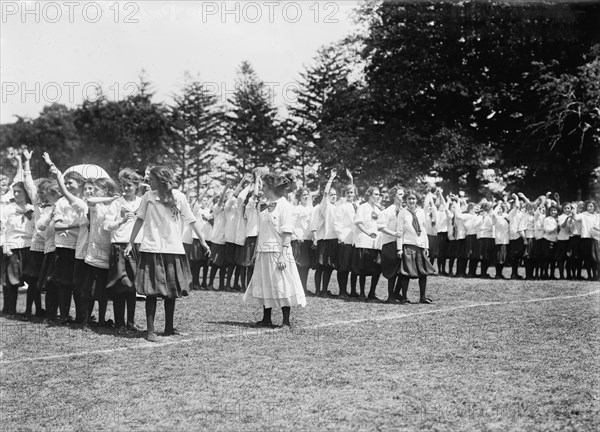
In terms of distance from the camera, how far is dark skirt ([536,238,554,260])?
19922 mm

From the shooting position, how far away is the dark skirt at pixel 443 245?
21344mm

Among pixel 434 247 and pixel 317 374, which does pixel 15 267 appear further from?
pixel 434 247

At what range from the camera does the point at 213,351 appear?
822cm

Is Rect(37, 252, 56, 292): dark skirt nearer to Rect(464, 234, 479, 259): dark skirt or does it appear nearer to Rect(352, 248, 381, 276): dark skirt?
Rect(352, 248, 381, 276): dark skirt

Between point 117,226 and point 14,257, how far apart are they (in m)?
2.73

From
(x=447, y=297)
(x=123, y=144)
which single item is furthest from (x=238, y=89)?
(x=447, y=297)

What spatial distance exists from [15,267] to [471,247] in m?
12.6

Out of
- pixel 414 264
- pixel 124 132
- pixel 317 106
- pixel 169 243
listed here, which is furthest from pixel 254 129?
pixel 169 243

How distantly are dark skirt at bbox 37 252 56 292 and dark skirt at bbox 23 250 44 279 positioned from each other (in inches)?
21.8

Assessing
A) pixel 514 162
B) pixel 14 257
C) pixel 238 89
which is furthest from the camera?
pixel 238 89

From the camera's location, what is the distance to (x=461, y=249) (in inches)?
824

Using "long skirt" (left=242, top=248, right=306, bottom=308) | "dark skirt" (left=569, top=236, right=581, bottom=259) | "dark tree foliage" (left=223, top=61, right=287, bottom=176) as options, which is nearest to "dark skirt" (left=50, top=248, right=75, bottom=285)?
"long skirt" (left=242, top=248, right=306, bottom=308)

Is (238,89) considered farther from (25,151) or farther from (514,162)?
(25,151)

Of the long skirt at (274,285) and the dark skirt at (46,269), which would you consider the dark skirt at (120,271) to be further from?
the long skirt at (274,285)
